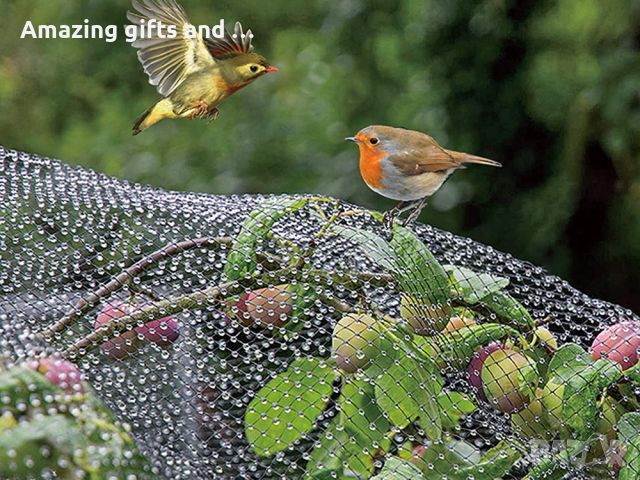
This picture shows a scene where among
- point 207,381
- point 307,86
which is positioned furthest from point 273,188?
point 207,381

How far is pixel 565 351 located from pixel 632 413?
5 centimetres

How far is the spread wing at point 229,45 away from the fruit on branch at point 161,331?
0.23 metres

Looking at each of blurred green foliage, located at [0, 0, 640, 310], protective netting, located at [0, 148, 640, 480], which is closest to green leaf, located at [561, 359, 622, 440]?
protective netting, located at [0, 148, 640, 480]

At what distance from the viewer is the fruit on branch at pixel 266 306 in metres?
0.53

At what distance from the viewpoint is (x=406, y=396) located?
1.65ft

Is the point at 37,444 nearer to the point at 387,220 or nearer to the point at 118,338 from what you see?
the point at 118,338

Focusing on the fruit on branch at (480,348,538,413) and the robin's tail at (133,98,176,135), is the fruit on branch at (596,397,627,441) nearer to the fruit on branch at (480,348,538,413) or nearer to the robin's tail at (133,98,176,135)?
the fruit on branch at (480,348,538,413)

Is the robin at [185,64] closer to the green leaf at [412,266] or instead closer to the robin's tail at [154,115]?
the robin's tail at [154,115]

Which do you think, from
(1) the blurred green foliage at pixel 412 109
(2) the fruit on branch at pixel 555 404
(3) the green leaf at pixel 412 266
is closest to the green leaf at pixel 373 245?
(3) the green leaf at pixel 412 266

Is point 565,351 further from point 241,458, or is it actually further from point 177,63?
point 177,63

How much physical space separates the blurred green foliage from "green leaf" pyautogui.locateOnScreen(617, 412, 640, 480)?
1.12m

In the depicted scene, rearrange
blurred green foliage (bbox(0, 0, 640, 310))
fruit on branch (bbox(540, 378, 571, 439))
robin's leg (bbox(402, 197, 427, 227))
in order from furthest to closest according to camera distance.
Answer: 1. blurred green foliage (bbox(0, 0, 640, 310))
2. robin's leg (bbox(402, 197, 427, 227))
3. fruit on branch (bbox(540, 378, 571, 439))

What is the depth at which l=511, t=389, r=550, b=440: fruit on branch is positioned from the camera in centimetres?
52

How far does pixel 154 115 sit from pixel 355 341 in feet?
0.76
